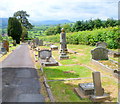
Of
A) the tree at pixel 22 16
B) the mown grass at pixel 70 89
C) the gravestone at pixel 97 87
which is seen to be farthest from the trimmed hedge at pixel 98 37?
the tree at pixel 22 16

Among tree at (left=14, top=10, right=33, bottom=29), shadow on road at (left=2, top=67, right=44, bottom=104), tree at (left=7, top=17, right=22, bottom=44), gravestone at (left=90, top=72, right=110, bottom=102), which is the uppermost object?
tree at (left=14, top=10, right=33, bottom=29)

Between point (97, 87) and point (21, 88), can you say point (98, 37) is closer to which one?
point (21, 88)

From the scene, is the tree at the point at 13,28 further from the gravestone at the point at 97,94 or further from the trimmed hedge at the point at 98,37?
the gravestone at the point at 97,94

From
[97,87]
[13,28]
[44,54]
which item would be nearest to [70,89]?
[97,87]

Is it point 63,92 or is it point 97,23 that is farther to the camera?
point 97,23

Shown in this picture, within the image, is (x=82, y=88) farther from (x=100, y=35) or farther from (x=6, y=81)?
(x=100, y=35)

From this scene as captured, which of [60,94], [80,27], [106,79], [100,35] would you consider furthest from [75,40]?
[60,94]

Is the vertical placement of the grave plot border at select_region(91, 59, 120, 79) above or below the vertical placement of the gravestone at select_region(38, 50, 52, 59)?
below

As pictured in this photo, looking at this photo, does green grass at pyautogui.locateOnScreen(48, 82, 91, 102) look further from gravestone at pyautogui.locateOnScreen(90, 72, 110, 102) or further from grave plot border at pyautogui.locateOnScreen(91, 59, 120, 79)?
grave plot border at pyautogui.locateOnScreen(91, 59, 120, 79)

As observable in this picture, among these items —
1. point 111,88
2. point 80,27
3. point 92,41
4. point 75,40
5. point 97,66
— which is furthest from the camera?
point 80,27

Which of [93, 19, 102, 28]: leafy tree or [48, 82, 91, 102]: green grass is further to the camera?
[93, 19, 102, 28]: leafy tree

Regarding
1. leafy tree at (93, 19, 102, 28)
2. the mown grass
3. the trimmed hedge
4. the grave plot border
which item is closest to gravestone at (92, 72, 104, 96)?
the mown grass

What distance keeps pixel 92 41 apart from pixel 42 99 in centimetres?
2329

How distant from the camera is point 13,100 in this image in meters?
7.57
